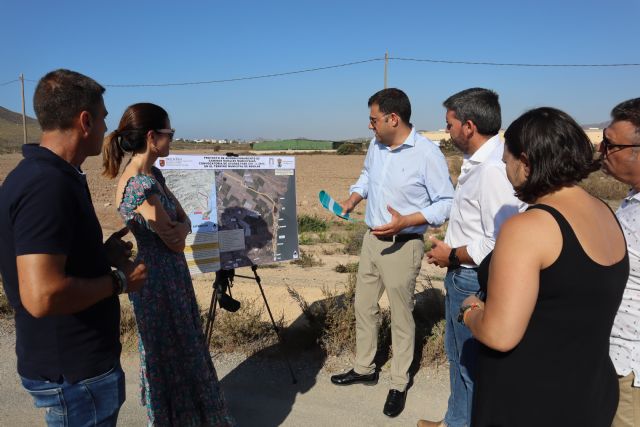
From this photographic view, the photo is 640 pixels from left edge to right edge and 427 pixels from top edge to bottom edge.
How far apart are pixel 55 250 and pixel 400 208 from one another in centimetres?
265

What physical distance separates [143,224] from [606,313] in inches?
94.1

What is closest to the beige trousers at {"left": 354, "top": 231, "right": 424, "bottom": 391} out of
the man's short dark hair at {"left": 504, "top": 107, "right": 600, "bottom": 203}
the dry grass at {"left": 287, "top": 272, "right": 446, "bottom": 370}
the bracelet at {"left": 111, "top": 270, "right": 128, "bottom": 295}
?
the dry grass at {"left": 287, "top": 272, "right": 446, "bottom": 370}

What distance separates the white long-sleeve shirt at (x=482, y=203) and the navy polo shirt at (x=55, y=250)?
1.92 meters

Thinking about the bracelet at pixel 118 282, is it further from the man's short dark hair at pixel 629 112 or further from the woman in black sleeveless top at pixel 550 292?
the man's short dark hair at pixel 629 112

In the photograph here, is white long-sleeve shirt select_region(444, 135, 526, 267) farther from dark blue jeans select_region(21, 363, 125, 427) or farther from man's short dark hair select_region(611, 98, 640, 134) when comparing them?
dark blue jeans select_region(21, 363, 125, 427)

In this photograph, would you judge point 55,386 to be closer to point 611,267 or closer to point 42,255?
point 42,255

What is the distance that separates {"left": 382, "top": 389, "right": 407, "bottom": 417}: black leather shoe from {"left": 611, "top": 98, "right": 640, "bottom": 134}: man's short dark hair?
8.15 ft

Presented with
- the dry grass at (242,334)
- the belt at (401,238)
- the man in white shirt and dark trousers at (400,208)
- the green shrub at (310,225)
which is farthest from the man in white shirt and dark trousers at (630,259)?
the green shrub at (310,225)

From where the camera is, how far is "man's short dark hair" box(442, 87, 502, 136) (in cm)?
287

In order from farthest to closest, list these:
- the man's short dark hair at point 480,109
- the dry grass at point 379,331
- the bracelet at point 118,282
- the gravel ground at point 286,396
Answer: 1. the dry grass at point 379,331
2. the gravel ground at point 286,396
3. the man's short dark hair at point 480,109
4. the bracelet at point 118,282

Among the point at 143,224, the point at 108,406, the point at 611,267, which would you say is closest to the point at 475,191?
the point at 611,267

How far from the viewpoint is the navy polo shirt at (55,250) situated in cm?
171

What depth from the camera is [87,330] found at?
1959 mm

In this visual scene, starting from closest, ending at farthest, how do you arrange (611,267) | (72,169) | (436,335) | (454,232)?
(611,267) → (72,169) → (454,232) → (436,335)
